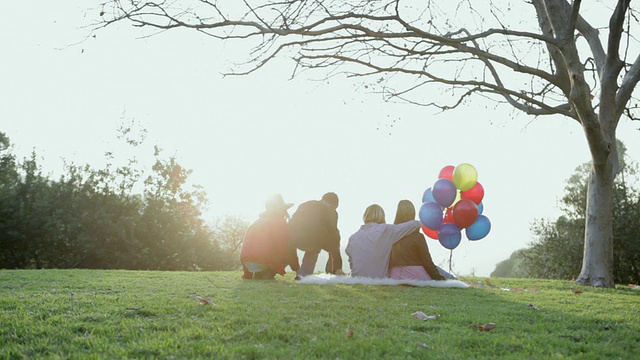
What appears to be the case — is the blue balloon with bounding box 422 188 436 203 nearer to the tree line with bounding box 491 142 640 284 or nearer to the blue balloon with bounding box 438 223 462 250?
the blue balloon with bounding box 438 223 462 250

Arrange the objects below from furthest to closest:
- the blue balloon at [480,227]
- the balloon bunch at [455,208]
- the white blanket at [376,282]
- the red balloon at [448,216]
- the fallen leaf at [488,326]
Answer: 1. the blue balloon at [480,227]
2. the red balloon at [448,216]
3. the balloon bunch at [455,208]
4. the white blanket at [376,282]
5. the fallen leaf at [488,326]

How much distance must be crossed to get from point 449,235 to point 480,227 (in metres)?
0.79

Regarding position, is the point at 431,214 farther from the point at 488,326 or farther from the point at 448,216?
the point at 488,326

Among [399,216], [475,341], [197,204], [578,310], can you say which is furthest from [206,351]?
[197,204]

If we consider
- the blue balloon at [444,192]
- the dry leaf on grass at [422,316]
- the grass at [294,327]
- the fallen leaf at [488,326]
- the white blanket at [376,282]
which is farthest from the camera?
the blue balloon at [444,192]

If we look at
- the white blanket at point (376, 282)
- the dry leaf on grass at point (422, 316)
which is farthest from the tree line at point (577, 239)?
the dry leaf on grass at point (422, 316)

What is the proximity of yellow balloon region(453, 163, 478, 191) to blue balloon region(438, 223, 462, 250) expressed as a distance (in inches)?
34.7

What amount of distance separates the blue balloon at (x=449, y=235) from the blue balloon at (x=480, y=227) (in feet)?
1.22

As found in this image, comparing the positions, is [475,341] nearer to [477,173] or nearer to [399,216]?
[399,216]

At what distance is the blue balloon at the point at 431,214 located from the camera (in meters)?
11.5

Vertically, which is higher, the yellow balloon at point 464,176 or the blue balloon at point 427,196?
the yellow balloon at point 464,176

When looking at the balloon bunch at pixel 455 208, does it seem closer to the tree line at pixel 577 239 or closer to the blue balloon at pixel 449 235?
the blue balloon at pixel 449 235

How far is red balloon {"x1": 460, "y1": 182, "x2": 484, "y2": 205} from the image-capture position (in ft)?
39.1

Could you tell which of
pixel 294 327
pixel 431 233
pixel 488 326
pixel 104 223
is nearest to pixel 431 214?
pixel 431 233
